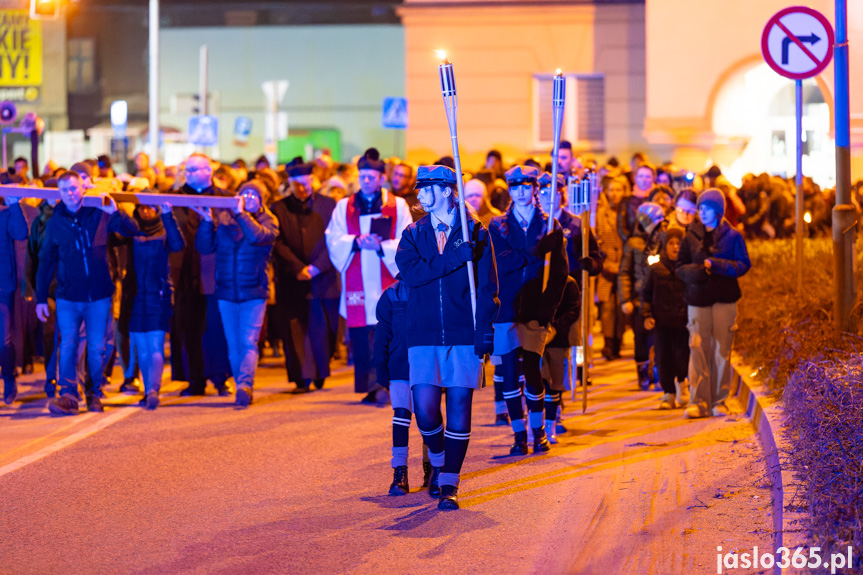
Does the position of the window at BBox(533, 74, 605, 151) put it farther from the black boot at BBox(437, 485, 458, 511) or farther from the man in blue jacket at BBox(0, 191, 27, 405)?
the black boot at BBox(437, 485, 458, 511)

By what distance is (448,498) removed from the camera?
315 inches

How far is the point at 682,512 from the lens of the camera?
7.96m

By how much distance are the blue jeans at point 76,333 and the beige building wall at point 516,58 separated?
16.5m

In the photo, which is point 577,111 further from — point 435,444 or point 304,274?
point 435,444

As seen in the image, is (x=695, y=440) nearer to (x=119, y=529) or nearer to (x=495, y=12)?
(x=119, y=529)

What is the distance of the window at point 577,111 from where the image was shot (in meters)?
28.4

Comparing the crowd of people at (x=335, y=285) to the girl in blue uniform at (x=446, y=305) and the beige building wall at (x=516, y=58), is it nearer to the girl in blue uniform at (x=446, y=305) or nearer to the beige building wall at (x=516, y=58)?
the girl in blue uniform at (x=446, y=305)

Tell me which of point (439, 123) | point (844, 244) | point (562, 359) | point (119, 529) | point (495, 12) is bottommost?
point (119, 529)

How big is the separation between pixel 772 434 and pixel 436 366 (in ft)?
9.23

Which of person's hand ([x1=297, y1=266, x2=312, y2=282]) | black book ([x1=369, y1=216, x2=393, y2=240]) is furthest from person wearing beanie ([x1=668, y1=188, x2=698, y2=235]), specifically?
person's hand ([x1=297, y1=266, x2=312, y2=282])

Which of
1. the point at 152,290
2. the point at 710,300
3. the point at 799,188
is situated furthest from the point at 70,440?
the point at 799,188

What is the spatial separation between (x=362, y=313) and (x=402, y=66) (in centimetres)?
2389

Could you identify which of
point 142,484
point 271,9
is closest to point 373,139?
point 271,9

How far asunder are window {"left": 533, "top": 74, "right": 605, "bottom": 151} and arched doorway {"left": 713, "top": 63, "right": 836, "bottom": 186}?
9.00ft
